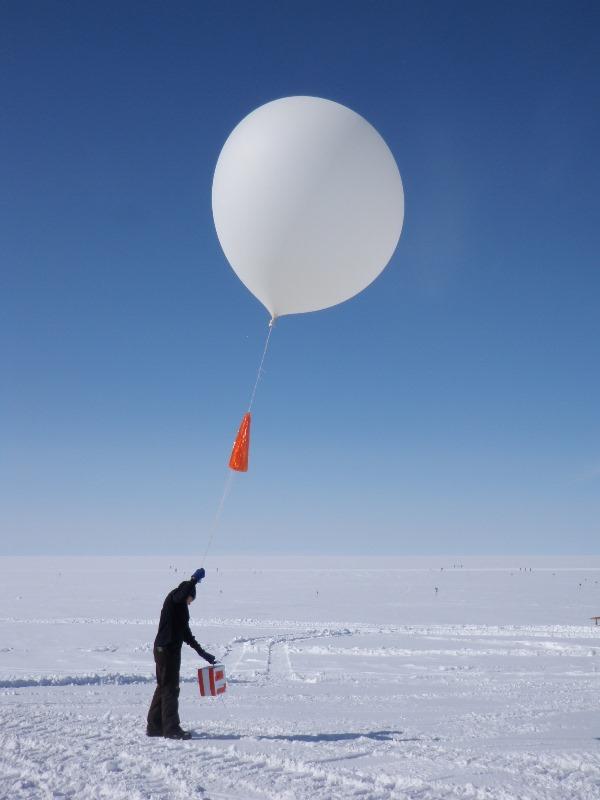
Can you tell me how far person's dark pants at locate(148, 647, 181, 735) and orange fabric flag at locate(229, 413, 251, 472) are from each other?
1829 millimetres

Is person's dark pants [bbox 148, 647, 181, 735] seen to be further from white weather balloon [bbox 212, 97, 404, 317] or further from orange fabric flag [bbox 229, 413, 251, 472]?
white weather balloon [bbox 212, 97, 404, 317]

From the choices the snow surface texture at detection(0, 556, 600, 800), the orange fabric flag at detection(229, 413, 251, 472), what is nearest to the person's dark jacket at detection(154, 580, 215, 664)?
the snow surface texture at detection(0, 556, 600, 800)

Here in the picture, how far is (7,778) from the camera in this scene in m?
4.50

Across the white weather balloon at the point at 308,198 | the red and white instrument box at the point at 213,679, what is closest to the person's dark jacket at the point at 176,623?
the red and white instrument box at the point at 213,679

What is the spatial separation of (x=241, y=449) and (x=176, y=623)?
5.82 ft

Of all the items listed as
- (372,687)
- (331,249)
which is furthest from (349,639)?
(331,249)

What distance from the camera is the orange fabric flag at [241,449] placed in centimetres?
651

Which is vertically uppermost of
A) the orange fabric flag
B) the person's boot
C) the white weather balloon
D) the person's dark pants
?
the white weather balloon

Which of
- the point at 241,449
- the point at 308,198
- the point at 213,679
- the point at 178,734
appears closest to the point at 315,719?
the point at 213,679

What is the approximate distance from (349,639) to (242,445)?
11412mm

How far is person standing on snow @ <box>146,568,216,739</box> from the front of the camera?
5715 mm

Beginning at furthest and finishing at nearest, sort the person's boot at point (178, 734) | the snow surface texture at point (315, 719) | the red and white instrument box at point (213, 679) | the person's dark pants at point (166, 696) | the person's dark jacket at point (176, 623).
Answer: the red and white instrument box at point (213, 679) < the person's dark jacket at point (176, 623) < the person's dark pants at point (166, 696) < the person's boot at point (178, 734) < the snow surface texture at point (315, 719)

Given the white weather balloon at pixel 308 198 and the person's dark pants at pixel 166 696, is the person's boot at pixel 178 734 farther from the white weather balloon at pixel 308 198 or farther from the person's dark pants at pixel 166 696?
the white weather balloon at pixel 308 198

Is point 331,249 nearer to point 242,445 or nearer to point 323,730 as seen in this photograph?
point 242,445
